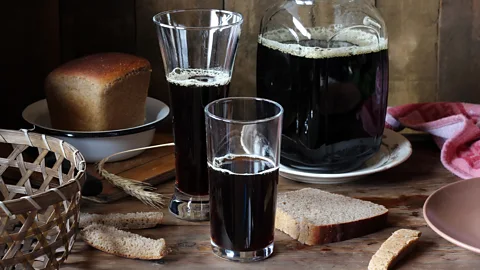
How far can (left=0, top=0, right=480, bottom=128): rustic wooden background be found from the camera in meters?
1.31

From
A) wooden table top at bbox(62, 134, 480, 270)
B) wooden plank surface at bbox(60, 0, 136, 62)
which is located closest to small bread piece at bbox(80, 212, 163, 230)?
wooden table top at bbox(62, 134, 480, 270)

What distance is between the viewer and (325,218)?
92 centimetres

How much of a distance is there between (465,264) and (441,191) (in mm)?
127

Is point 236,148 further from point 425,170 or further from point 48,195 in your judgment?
point 425,170

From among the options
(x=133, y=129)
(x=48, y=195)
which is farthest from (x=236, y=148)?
(x=133, y=129)

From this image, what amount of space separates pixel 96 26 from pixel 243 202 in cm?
63

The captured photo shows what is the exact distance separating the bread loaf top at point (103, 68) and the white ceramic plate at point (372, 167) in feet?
0.88

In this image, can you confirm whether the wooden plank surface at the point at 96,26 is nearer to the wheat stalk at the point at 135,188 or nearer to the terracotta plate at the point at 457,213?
the wheat stalk at the point at 135,188

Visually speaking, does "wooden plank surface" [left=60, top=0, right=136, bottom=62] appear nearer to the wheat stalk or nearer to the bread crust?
the wheat stalk

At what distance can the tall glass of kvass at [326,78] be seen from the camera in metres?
1.01

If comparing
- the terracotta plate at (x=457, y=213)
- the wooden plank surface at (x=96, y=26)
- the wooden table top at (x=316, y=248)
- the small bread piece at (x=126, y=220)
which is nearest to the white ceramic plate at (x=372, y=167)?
the wooden table top at (x=316, y=248)

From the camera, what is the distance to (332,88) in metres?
1.02

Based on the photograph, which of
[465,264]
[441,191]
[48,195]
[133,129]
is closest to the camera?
[48,195]

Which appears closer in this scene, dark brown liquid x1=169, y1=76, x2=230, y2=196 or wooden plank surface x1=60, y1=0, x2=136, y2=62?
dark brown liquid x1=169, y1=76, x2=230, y2=196
